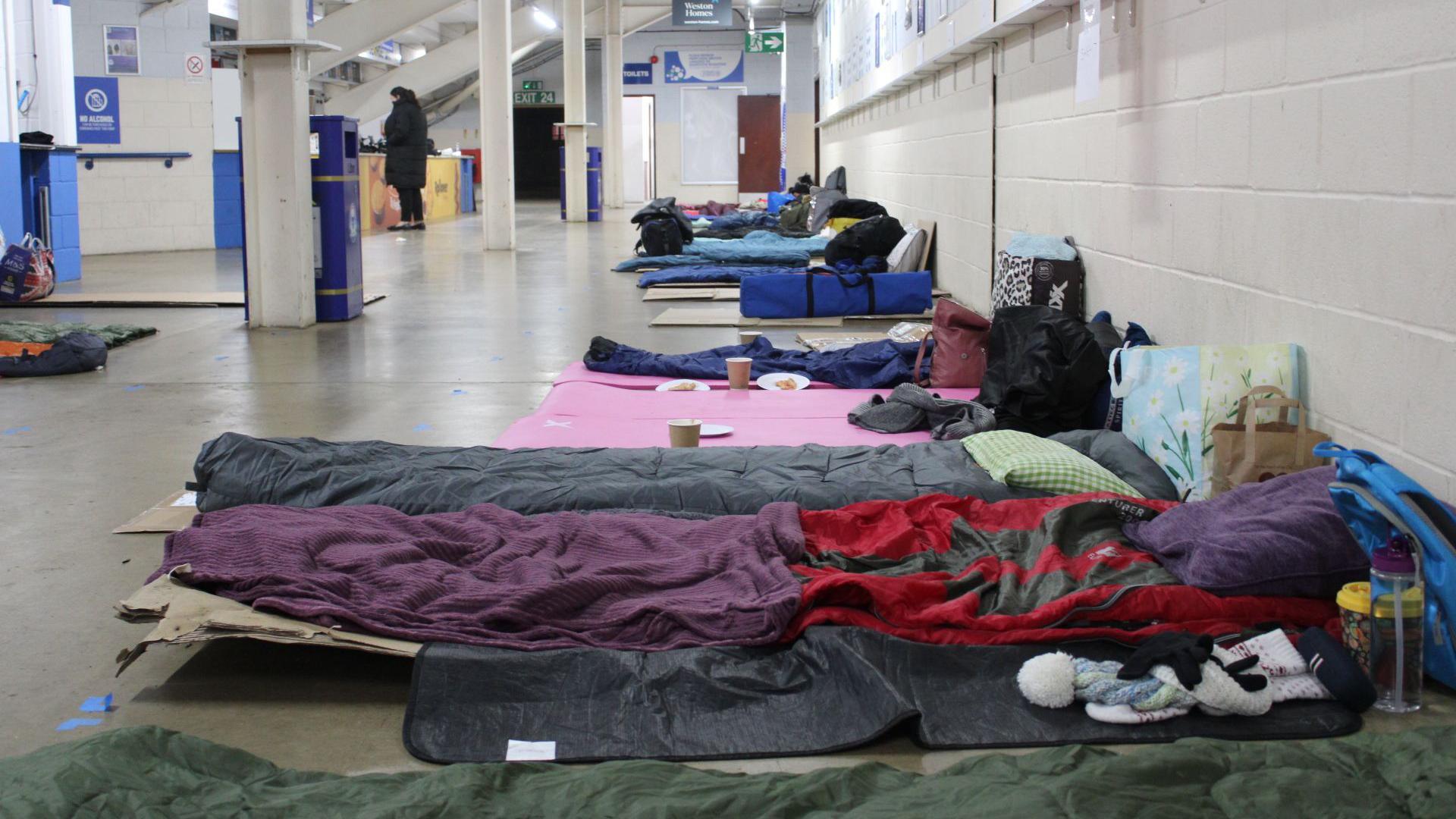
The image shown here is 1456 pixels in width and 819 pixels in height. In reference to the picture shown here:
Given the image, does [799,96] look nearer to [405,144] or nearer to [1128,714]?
[405,144]

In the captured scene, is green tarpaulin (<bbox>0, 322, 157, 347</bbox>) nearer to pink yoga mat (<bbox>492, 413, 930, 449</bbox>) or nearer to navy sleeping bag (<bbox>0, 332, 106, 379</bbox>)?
navy sleeping bag (<bbox>0, 332, 106, 379</bbox>)

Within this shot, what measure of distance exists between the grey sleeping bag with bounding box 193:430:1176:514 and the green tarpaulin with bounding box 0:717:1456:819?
131 cm

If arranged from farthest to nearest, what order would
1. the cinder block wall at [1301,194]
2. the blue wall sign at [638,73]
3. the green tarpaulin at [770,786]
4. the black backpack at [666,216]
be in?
the blue wall sign at [638,73], the black backpack at [666,216], the cinder block wall at [1301,194], the green tarpaulin at [770,786]

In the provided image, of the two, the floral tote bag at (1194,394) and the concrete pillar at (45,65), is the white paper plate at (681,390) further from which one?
the concrete pillar at (45,65)

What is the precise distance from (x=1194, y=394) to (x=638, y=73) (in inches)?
1114

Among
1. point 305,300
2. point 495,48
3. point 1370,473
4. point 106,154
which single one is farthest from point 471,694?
point 106,154

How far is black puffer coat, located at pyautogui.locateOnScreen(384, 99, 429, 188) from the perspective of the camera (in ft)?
56.7

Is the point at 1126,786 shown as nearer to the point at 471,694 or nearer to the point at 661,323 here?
the point at 471,694

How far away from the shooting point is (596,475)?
3631 mm

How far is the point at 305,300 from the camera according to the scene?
823 centimetres

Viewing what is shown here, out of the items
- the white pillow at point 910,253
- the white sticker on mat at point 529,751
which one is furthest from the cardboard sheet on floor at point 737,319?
the white sticker on mat at point 529,751

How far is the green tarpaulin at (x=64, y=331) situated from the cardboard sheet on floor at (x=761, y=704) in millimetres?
5131

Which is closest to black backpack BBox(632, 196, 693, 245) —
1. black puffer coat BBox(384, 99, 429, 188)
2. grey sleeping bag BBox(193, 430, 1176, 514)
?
black puffer coat BBox(384, 99, 429, 188)

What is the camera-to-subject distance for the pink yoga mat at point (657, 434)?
442 centimetres
